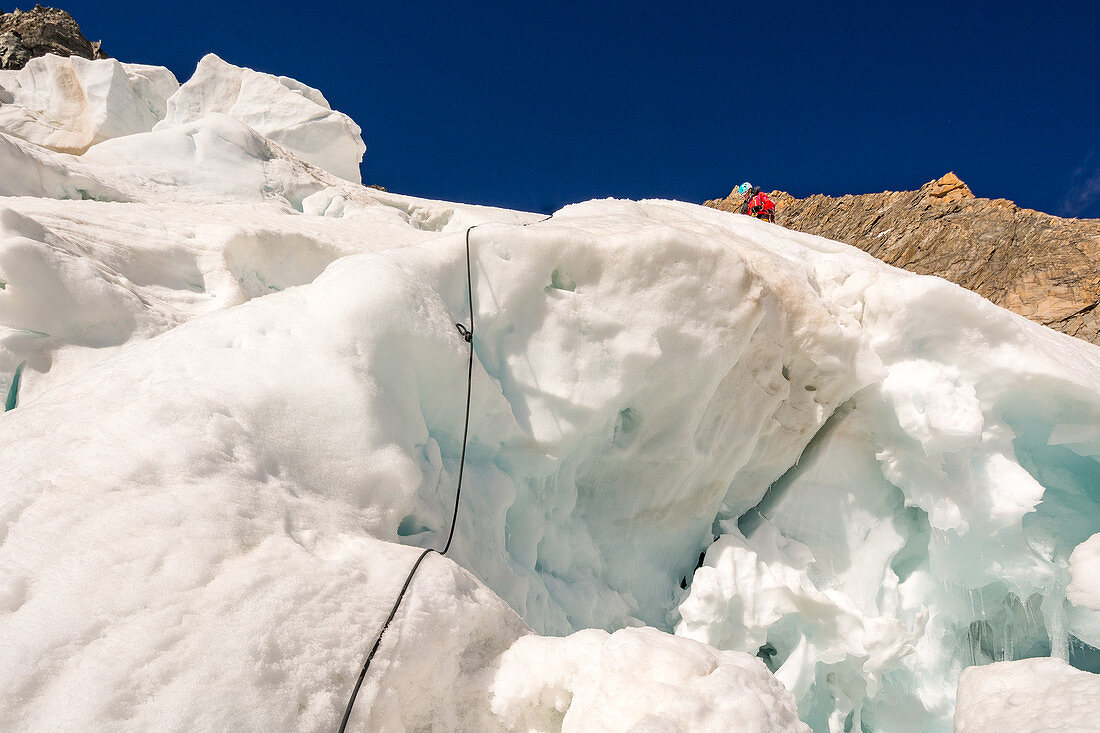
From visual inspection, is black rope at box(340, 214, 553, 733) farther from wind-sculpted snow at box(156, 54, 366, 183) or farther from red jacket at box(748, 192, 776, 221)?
wind-sculpted snow at box(156, 54, 366, 183)

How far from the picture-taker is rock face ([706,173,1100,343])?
41.6 feet

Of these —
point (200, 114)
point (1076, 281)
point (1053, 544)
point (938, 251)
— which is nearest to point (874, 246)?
point (938, 251)

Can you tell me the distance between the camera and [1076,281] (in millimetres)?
12617

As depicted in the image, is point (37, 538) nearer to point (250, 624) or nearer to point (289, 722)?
point (250, 624)

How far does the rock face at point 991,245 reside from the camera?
12672mm

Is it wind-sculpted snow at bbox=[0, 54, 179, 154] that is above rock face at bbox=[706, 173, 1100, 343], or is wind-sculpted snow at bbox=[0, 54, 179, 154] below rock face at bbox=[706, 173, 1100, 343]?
below

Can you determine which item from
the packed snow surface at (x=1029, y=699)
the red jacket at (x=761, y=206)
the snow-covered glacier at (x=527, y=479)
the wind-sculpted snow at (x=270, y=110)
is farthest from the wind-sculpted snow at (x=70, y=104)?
the packed snow surface at (x=1029, y=699)

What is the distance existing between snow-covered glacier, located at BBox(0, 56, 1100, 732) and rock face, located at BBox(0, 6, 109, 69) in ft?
53.3

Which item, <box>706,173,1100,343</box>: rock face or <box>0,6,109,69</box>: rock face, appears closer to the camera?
<box>706,173,1100,343</box>: rock face

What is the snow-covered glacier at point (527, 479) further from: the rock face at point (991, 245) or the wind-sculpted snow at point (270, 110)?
the rock face at point (991, 245)

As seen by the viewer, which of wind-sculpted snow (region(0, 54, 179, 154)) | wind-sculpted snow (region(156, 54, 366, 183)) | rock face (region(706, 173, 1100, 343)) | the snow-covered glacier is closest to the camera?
the snow-covered glacier

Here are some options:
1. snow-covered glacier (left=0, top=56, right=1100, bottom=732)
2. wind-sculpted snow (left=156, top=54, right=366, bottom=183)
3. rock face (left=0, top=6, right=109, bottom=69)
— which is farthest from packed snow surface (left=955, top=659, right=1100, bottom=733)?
rock face (left=0, top=6, right=109, bottom=69)

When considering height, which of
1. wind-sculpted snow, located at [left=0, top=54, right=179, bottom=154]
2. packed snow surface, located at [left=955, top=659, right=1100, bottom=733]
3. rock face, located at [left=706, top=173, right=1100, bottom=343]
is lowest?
packed snow surface, located at [left=955, top=659, right=1100, bottom=733]

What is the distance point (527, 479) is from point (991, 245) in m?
16.8
